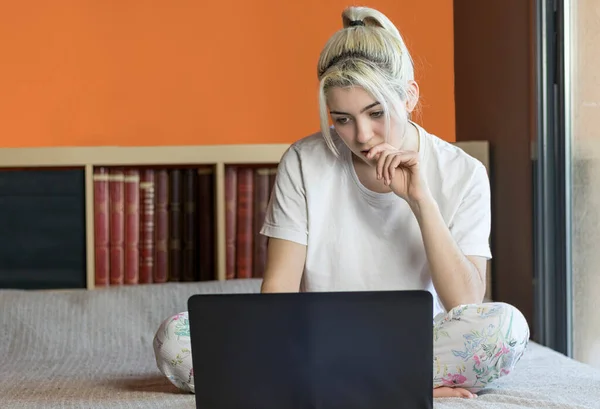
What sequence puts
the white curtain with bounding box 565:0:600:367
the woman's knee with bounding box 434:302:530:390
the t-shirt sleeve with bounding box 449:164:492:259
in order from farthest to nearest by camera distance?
the white curtain with bounding box 565:0:600:367
the t-shirt sleeve with bounding box 449:164:492:259
the woman's knee with bounding box 434:302:530:390

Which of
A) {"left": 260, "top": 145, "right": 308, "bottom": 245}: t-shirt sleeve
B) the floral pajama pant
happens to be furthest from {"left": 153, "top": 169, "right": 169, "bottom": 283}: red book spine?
the floral pajama pant

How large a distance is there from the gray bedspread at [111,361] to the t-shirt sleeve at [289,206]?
398 millimetres

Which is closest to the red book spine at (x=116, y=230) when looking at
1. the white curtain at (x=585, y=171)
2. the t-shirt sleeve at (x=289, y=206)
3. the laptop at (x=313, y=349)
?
the t-shirt sleeve at (x=289, y=206)

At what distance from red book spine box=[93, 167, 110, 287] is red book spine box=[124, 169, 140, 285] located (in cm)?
6

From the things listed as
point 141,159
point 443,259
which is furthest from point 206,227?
point 443,259

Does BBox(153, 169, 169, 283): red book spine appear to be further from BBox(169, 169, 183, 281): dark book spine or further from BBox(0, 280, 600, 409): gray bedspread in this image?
BBox(0, 280, 600, 409): gray bedspread

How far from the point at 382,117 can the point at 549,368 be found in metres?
0.74

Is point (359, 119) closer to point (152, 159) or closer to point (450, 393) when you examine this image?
point (450, 393)

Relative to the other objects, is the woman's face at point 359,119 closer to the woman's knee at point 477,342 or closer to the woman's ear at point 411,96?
the woman's ear at point 411,96

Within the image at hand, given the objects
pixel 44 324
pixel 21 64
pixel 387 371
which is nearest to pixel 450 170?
pixel 387 371

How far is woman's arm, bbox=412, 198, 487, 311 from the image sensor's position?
1810 millimetres

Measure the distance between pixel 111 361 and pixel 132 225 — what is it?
60 centimetres

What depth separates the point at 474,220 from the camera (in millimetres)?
1927

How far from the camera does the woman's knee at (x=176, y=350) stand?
5.74 ft
